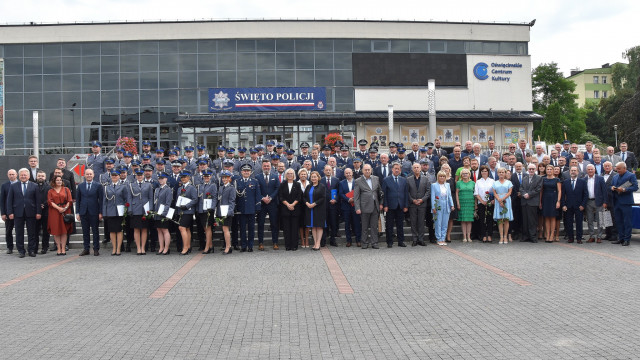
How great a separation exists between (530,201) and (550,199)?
46 cm

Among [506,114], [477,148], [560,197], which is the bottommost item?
[560,197]

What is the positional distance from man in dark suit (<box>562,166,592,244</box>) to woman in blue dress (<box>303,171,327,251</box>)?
577cm

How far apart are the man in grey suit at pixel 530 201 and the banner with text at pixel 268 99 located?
22816mm

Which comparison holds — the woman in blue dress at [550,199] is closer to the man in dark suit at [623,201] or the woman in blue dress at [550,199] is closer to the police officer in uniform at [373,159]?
the man in dark suit at [623,201]

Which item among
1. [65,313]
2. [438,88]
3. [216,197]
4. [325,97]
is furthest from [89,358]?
[438,88]

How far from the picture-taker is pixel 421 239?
41.3 ft

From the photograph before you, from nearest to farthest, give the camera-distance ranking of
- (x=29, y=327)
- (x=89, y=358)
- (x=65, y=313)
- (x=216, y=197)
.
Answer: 1. (x=89, y=358)
2. (x=29, y=327)
3. (x=65, y=313)
4. (x=216, y=197)

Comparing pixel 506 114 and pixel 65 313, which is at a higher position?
pixel 506 114

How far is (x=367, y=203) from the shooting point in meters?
12.2

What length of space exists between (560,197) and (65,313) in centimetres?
1090

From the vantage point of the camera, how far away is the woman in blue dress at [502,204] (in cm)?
1263

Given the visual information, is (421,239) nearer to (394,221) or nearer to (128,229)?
(394,221)

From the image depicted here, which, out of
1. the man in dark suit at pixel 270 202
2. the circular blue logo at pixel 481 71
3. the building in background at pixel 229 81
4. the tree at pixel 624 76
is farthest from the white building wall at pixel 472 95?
the tree at pixel 624 76

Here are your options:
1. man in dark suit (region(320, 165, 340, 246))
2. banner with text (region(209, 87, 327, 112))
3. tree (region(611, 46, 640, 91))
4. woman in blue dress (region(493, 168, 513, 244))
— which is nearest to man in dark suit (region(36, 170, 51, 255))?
man in dark suit (region(320, 165, 340, 246))
